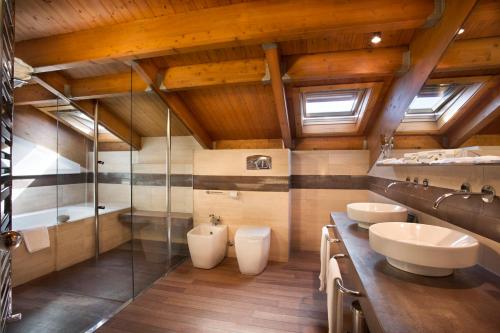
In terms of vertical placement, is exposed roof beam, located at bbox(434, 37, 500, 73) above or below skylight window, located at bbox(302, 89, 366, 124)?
below

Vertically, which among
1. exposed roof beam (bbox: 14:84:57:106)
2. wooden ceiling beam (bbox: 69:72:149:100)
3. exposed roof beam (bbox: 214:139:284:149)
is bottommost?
exposed roof beam (bbox: 214:139:284:149)

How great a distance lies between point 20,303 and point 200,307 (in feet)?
5.26

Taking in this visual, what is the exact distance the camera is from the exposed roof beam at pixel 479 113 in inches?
39.0

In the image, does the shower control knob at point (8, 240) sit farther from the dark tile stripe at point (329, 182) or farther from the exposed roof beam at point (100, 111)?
the dark tile stripe at point (329, 182)

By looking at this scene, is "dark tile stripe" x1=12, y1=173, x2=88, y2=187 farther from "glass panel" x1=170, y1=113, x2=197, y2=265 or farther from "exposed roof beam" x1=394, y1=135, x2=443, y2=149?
"exposed roof beam" x1=394, y1=135, x2=443, y2=149

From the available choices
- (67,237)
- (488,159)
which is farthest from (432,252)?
(67,237)

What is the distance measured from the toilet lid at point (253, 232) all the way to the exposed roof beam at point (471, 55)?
7.34 ft

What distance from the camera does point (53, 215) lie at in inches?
100

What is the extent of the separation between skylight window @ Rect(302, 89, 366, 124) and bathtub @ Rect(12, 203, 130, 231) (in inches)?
105

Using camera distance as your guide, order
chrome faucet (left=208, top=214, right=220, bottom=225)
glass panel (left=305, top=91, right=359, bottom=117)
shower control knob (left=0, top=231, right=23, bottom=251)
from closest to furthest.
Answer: shower control knob (left=0, top=231, right=23, bottom=251), glass panel (left=305, top=91, right=359, bottom=117), chrome faucet (left=208, top=214, right=220, bottom=225)

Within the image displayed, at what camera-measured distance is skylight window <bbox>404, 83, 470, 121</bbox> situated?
4.67 feet

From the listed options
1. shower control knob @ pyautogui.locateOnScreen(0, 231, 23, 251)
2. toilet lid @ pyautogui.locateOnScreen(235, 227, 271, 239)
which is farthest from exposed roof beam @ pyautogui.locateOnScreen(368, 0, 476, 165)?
shower control knob @ pyautogui.locateOnScreen(0, 231, 23, 251)

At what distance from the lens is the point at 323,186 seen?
11.2 feet

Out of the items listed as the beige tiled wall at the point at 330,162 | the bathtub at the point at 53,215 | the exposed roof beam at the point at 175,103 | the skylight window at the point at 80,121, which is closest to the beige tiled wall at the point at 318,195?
the beige tiled wall at the point at 330,162
